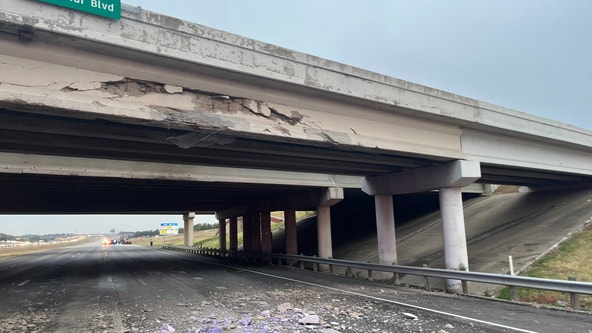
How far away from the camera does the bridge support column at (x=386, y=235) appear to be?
60.0ft

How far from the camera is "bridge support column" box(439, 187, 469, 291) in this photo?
15008 millimetres

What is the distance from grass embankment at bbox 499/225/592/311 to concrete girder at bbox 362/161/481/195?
398 centimetres

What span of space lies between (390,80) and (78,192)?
21.2 meters

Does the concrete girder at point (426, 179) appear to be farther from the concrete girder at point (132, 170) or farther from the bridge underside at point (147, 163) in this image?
the concrete girder at point (132, 170)

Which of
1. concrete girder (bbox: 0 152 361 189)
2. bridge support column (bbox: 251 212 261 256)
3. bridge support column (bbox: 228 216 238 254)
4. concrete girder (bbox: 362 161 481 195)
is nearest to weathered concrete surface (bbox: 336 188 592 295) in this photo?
concrete girder (bbox: 362 161 481 195)

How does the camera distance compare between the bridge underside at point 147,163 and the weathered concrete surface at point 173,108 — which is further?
the bridge underside at point 147,163

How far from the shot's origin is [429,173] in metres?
16.5

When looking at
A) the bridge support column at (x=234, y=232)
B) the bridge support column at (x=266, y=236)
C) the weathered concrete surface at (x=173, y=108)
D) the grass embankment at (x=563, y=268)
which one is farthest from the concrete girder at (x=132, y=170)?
the bridge support column at (x=234, y=232)

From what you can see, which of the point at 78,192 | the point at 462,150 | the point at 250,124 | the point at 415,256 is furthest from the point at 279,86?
the point at 78,192

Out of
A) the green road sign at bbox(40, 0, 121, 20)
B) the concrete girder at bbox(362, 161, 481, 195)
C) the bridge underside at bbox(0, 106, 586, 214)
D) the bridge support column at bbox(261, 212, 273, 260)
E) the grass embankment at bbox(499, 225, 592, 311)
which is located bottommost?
the grass embankment at bbox(499, 225, 592, 311)

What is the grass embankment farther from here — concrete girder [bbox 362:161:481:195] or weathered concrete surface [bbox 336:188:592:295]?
concrete girder [bbox 362:161:481:195]

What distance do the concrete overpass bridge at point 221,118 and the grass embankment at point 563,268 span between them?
104 inches

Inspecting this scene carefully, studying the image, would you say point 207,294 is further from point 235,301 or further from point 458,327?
point 458,327

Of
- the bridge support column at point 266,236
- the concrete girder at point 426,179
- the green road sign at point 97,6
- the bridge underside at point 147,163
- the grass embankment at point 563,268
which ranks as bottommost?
the grass embankment at point 563,268
